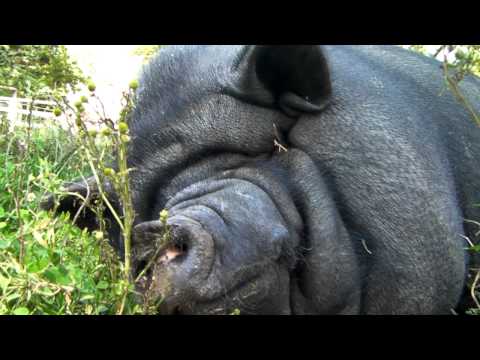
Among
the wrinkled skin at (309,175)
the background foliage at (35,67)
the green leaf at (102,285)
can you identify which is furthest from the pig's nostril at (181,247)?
the background foliage at (35,67)

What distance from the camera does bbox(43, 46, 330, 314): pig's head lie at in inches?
70.4

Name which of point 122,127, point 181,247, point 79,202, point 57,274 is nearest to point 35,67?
point 79,202

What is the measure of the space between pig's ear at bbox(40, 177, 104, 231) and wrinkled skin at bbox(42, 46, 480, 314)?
23 cm

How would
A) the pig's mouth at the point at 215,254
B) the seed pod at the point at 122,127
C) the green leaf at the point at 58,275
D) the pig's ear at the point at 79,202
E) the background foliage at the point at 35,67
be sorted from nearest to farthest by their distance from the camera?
the seed pod at the point at 122,127
the pig's mouth at the point at 215,254
the green leaf at the point at 58,275
the pig's ear at the point at 79,202
the background foliage at the point at 35,67

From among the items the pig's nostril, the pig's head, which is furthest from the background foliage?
the pig's nostril

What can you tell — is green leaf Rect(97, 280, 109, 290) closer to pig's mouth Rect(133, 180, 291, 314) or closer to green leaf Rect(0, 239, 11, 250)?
pig's mouth Rect(133, 180, 291, 314)

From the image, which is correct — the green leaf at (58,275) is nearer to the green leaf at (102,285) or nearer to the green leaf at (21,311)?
the green leaf at (102,285)

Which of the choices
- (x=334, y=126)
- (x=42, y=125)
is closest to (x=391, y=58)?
(x=334, y=126)

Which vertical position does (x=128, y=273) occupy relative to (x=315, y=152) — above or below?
below

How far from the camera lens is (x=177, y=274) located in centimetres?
175

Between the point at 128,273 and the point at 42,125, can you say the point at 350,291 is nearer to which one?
the point at 128,273

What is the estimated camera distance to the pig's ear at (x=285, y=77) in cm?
210

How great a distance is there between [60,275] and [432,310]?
4.17 feet

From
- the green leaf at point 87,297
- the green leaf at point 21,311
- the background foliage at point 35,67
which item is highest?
the green leaf at point 87,297
